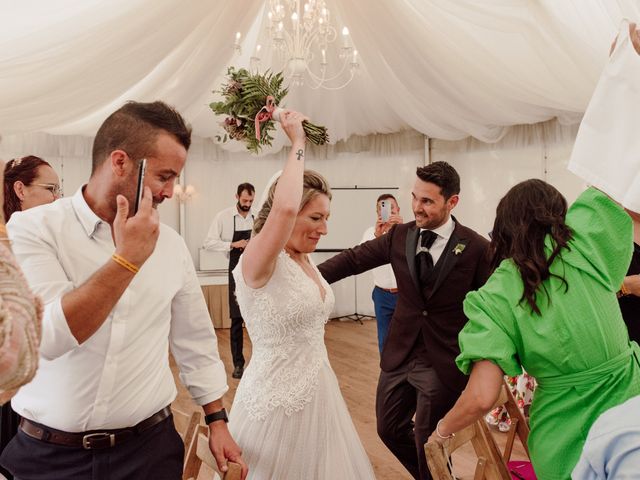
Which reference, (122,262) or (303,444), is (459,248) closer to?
(303,444)

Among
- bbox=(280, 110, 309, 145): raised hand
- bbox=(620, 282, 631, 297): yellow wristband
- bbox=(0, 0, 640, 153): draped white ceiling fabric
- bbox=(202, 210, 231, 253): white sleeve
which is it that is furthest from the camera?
bbox=(202, 210, 231, 253): white sleeve

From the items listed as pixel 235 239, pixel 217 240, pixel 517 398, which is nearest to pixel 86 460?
pixel 517 398

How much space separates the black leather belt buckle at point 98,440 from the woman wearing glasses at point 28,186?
145 centimetres

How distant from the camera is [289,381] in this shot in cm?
216

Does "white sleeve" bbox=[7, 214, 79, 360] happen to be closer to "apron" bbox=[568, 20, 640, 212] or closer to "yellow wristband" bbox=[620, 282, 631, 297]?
"apron" bbox=[568, 20, 640, 212]

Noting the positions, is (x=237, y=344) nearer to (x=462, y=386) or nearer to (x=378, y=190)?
(x=462, y=386)

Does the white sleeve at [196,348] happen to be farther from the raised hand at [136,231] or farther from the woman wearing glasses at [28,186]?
the woman wearing glasses at [28,186]

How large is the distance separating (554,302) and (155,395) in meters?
1.23

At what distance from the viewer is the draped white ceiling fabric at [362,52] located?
12.6ft

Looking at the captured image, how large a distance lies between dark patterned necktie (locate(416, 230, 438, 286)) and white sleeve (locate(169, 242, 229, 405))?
142cm

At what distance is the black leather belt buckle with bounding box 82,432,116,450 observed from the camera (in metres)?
1.45

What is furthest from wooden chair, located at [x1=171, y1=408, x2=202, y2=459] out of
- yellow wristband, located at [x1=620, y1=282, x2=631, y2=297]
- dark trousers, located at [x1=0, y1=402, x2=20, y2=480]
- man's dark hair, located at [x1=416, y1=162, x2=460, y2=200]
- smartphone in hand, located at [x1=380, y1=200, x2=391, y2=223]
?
smartphone in hand, located at [x1=380, y1=200, x2=391, y2=223]

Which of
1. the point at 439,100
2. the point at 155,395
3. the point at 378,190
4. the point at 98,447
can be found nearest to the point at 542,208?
the point at 155,395

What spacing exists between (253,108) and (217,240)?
4667 mm
